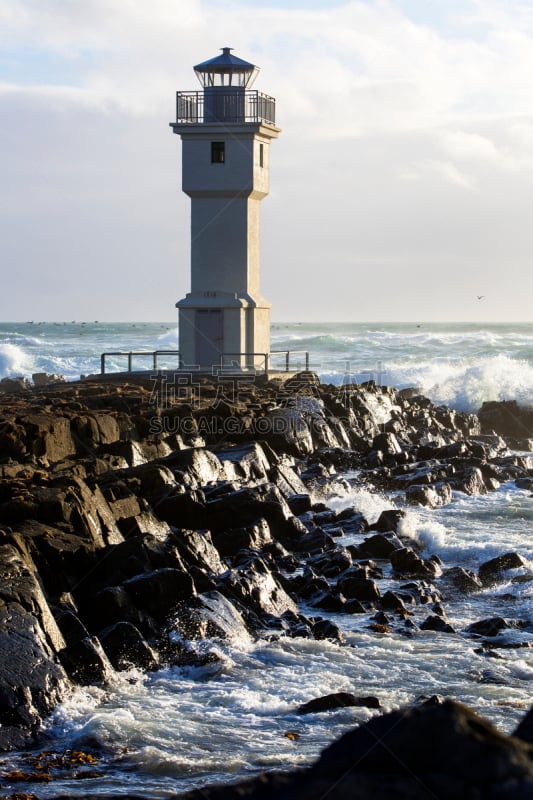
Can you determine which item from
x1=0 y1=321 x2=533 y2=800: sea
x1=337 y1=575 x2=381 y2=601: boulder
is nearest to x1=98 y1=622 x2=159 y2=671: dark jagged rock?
x1=0 y1=321 x2=533 y2=800: sea

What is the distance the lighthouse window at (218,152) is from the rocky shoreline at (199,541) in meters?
5.33

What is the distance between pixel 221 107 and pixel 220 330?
14.2 ft

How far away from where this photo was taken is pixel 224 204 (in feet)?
66.4

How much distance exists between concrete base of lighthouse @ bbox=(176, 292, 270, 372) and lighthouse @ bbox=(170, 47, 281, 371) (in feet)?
0.06

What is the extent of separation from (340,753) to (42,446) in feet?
28.6

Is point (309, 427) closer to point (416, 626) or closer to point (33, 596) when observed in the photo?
point (416, 626)

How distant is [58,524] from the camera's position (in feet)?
25.3

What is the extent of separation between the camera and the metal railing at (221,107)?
19.9 m

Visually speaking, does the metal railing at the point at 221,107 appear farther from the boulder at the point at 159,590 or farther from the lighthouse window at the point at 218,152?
the boulder at the point at 159,590

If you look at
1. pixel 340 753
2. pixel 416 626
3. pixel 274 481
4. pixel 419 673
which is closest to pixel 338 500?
pixel 274 481

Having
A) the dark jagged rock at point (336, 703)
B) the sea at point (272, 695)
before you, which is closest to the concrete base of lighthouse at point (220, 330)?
the sea at point (272, 695)

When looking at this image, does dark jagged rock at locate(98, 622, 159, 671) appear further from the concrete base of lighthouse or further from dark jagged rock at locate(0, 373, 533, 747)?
the concrete base of lighthouse

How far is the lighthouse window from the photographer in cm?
1991

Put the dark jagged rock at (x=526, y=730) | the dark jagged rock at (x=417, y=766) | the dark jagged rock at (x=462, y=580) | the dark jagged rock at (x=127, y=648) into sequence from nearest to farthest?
the dark jagged rock at (x=417, y=766), the dark jagged rock at (x=526, y=730), the dark jagged rock at (x=127, y=648), the dark jagged rock at (x=462, y=580)
